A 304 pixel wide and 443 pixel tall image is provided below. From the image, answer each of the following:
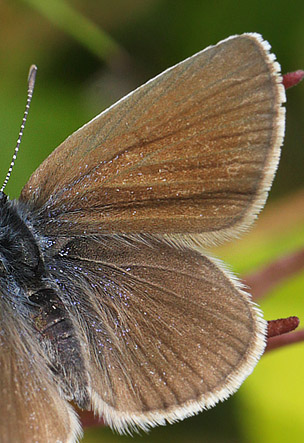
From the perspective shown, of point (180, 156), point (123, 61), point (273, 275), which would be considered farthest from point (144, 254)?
point (123, 61)

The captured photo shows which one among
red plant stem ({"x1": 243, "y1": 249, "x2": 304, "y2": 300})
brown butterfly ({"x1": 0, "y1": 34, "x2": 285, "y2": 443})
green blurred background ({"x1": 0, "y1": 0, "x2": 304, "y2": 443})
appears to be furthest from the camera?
green blurred background ({"x1": 0, "y1": 0, "x2": 304, "y2": 443})

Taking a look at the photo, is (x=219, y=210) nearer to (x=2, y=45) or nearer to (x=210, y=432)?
(x=210, y=432)

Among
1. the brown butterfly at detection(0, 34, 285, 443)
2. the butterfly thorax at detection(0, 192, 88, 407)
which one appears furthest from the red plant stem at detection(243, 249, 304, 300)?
the butterfly thorax at detection(0, 192, 88, 407)

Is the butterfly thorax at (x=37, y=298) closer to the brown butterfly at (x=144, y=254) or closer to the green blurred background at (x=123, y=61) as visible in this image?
the brown butterfly at (x=144, y=254)

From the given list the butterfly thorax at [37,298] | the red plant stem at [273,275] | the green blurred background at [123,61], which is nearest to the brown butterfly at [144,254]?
the butterfly thorax at [37,298]

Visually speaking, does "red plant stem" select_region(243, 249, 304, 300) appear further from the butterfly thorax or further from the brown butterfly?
the butterfly thorax

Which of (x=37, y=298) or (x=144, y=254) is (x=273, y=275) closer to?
(x=144, y=254)

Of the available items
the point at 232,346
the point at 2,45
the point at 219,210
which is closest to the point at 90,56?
the point at 2,45
